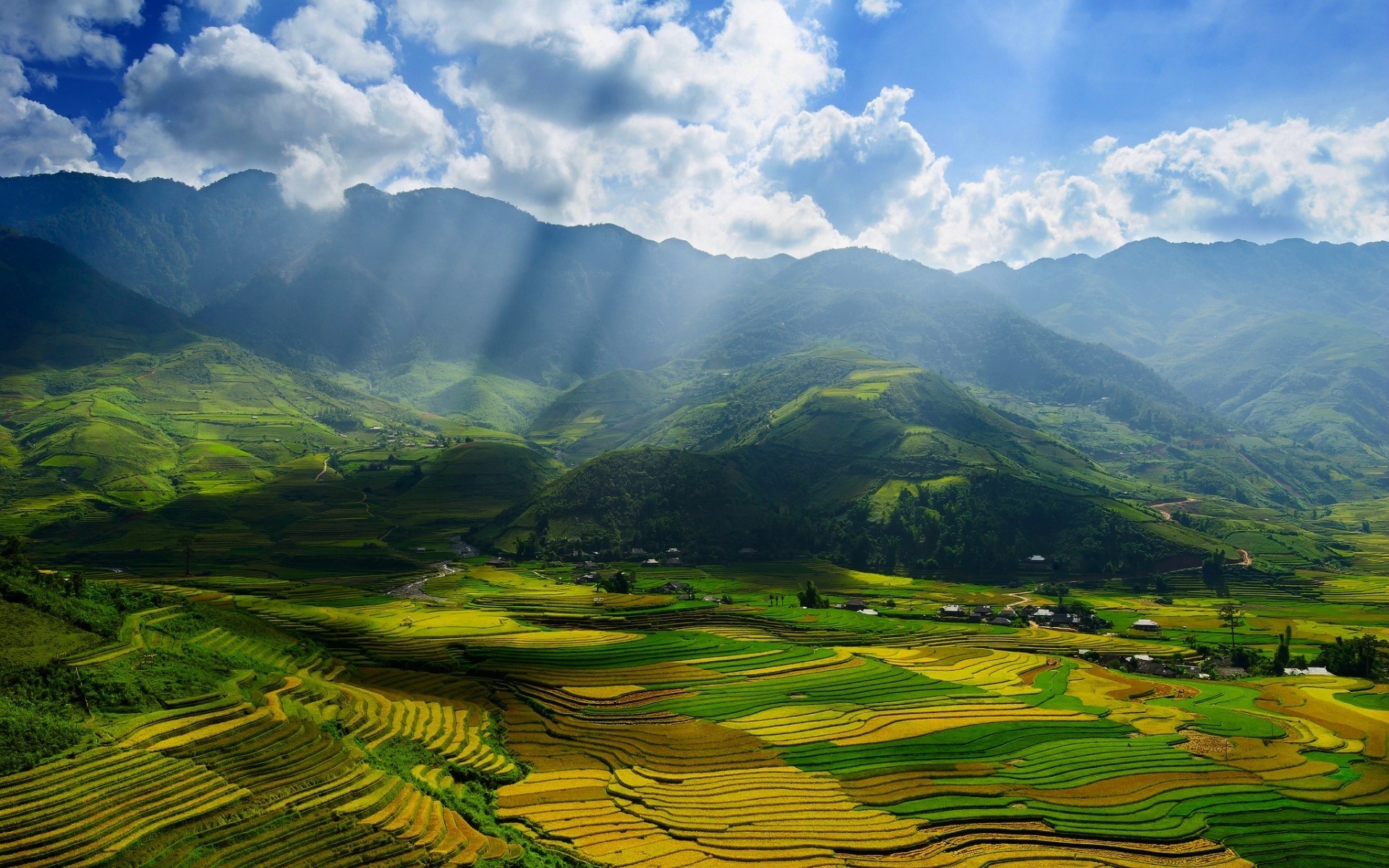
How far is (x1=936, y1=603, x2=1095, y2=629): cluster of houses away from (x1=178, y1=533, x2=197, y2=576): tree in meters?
118

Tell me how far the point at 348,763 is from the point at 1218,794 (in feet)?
165

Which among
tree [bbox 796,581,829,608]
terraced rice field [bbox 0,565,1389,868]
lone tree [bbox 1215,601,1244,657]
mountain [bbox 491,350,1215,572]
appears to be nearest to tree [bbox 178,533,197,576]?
terraced rice field [bbox 0,565,1389,868]

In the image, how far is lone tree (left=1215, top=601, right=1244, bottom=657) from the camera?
8739cm

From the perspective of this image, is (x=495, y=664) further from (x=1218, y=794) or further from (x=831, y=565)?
Result: (x=831, y=565)

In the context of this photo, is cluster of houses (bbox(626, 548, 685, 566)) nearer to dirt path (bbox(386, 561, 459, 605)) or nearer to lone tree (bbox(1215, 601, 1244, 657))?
dirt path (bbox(386, 561, 459, 605))

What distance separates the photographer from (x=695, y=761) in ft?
166

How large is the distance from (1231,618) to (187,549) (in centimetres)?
14871

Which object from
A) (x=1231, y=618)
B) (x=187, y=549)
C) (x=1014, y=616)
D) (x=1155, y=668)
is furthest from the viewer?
(x=187, y=549)

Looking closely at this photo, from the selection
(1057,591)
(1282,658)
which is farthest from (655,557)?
(1282,658)

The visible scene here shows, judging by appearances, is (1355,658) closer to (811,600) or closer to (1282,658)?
(1282,658)

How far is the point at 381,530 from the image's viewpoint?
16300cm

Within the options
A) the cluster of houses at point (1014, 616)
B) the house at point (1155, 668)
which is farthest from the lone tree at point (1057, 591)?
the house at point (1155, 668)

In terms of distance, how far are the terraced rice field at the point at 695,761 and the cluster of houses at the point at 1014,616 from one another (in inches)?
815

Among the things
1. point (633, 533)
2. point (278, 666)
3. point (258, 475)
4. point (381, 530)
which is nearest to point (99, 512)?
point (258, 475)
